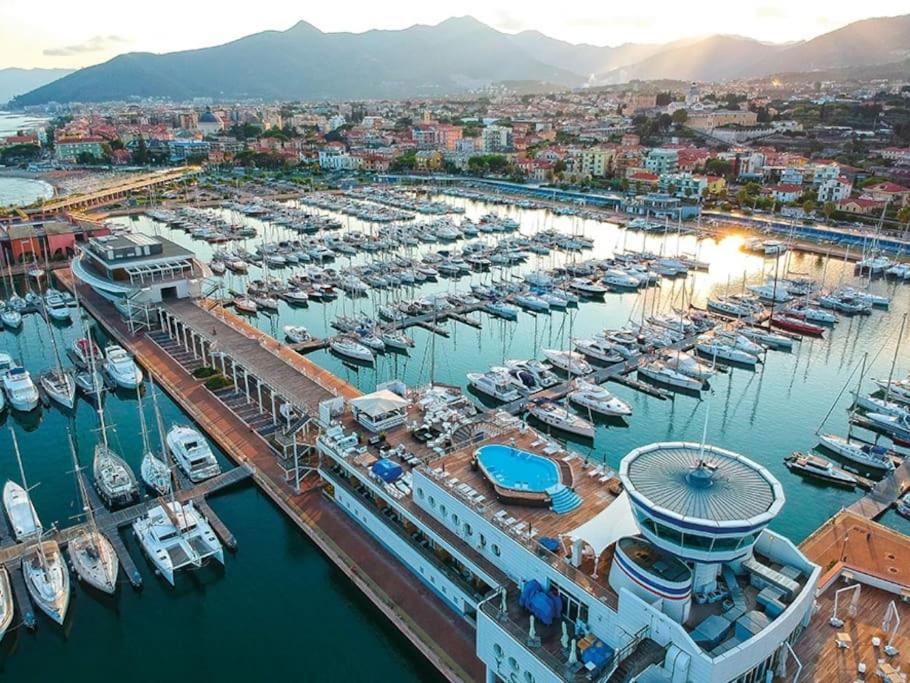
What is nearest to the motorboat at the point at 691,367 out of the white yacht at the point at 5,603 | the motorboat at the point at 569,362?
the motorboat at the point at 569,362

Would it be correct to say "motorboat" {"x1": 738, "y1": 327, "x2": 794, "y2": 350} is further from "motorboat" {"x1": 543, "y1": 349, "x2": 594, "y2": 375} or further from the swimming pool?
the swimming pool

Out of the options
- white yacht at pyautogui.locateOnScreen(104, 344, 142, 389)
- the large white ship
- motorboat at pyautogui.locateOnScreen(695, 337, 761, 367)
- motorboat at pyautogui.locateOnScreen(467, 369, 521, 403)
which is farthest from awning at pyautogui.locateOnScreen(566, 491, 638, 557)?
white yacht at pyautogui.locateOnScreen(104, 344, 142, 389)

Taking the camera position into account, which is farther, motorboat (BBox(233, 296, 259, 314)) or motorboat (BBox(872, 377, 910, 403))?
motorboat (BBox(233, 296, 259, 314))

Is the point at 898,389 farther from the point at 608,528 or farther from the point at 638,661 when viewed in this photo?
the point at 638,661

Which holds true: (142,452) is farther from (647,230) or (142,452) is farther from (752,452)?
→ (647,230)

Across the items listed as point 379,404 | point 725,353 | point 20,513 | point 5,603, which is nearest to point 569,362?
point 725,353

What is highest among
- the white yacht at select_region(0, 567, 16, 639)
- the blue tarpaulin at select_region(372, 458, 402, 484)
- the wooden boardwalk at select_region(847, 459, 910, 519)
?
the blue tarpaulin at select_region(372, 458, 402, 484)
